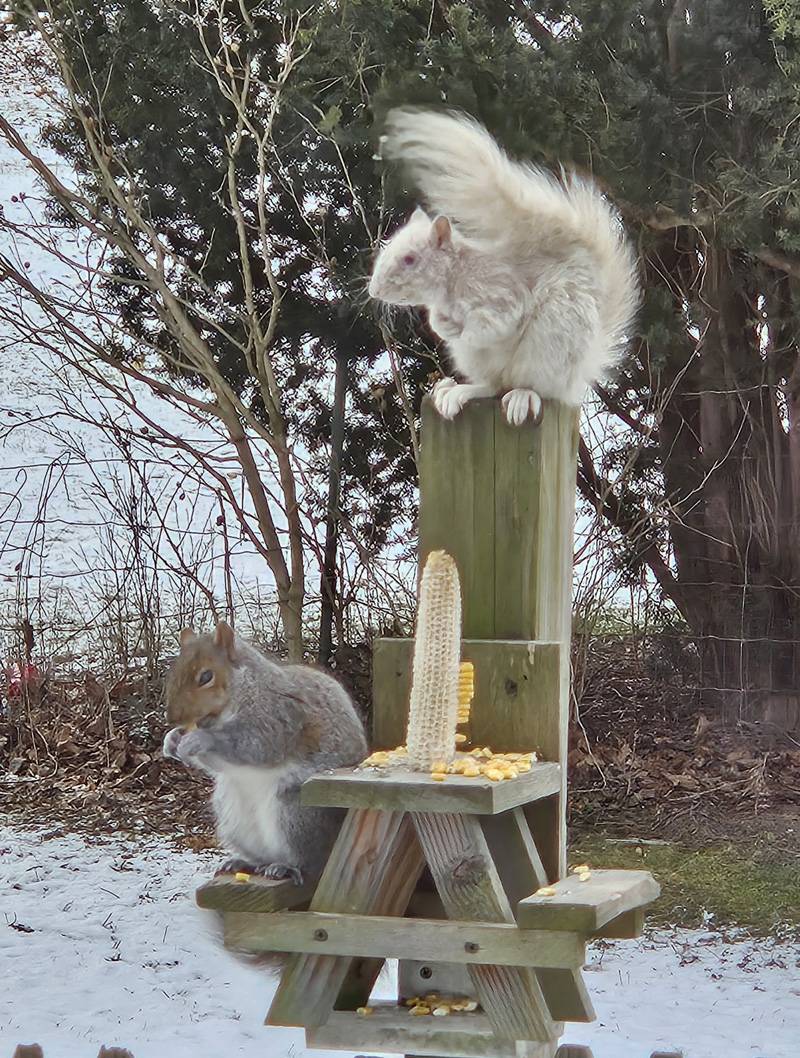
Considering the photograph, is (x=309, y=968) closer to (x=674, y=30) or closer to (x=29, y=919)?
(x=29, y=919)

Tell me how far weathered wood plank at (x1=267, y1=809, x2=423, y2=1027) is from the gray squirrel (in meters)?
0.11

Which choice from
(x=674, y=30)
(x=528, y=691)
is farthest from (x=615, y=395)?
(x=528, y=691)

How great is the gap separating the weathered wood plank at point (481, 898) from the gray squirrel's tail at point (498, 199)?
948mm

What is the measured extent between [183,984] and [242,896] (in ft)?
8.75

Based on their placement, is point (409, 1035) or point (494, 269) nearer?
point (409, 1035)

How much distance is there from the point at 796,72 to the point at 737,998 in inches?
109

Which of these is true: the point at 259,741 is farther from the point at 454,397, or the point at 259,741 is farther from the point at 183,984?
the point at 183,984

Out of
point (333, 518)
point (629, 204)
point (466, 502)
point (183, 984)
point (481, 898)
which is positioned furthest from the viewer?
point (333, 518)

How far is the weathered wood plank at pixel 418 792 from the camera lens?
1.69 metres

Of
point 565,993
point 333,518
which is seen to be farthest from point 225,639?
point 333,518

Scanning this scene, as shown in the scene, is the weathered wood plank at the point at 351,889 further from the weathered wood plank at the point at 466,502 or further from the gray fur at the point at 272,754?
the weathered wood plank at the point at 466,502

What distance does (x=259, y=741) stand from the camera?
1929 millimetres

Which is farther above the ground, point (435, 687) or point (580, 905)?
point (435, 687)

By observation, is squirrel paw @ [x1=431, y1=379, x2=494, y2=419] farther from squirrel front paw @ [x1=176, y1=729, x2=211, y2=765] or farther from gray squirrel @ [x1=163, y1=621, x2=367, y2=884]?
squirrel front paw @ [x1=176, y1=729, x2=211, y2=765]
